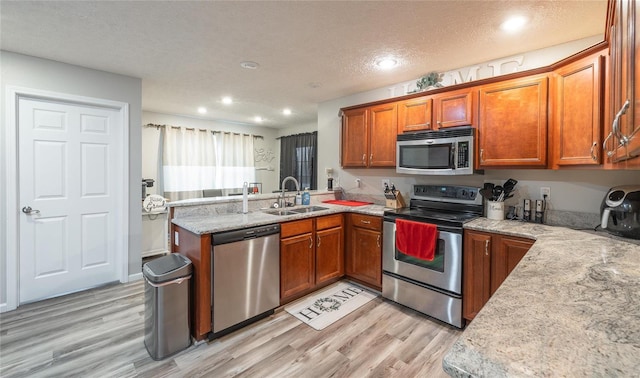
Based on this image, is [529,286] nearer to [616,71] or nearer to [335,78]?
[616,71]

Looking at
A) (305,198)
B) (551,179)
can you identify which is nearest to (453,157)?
(551,179)

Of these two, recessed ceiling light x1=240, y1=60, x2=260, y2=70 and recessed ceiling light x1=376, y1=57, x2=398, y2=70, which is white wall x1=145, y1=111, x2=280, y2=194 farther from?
recessed ceiling light x1=376, y1=57, x2=398, y2=70

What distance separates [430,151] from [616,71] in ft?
5.88

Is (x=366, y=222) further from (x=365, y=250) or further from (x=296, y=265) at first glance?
(x=296, y=265)

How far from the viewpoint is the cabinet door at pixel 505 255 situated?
7.00 ft

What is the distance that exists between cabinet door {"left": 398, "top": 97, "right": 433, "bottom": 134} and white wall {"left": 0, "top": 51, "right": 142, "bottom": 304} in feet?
10.2

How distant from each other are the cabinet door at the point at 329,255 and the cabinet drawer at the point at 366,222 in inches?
7.9

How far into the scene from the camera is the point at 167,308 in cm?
206

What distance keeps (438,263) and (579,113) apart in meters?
1.56

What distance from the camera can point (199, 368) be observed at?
6.43ft

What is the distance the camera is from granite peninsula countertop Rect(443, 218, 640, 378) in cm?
59

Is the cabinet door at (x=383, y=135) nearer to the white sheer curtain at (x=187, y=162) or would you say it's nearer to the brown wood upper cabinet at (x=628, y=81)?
the brown wood upper cabinet at (x=628, y=81)

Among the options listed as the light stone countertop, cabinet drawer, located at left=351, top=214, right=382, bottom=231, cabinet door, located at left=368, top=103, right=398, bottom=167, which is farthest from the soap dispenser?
cabinet door, located at left=368, top=103, right=398, bottom=167

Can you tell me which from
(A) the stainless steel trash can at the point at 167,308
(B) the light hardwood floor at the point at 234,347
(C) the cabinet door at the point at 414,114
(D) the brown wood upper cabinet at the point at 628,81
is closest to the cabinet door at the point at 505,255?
(B) the light hardwood floor at the point at 234,347
